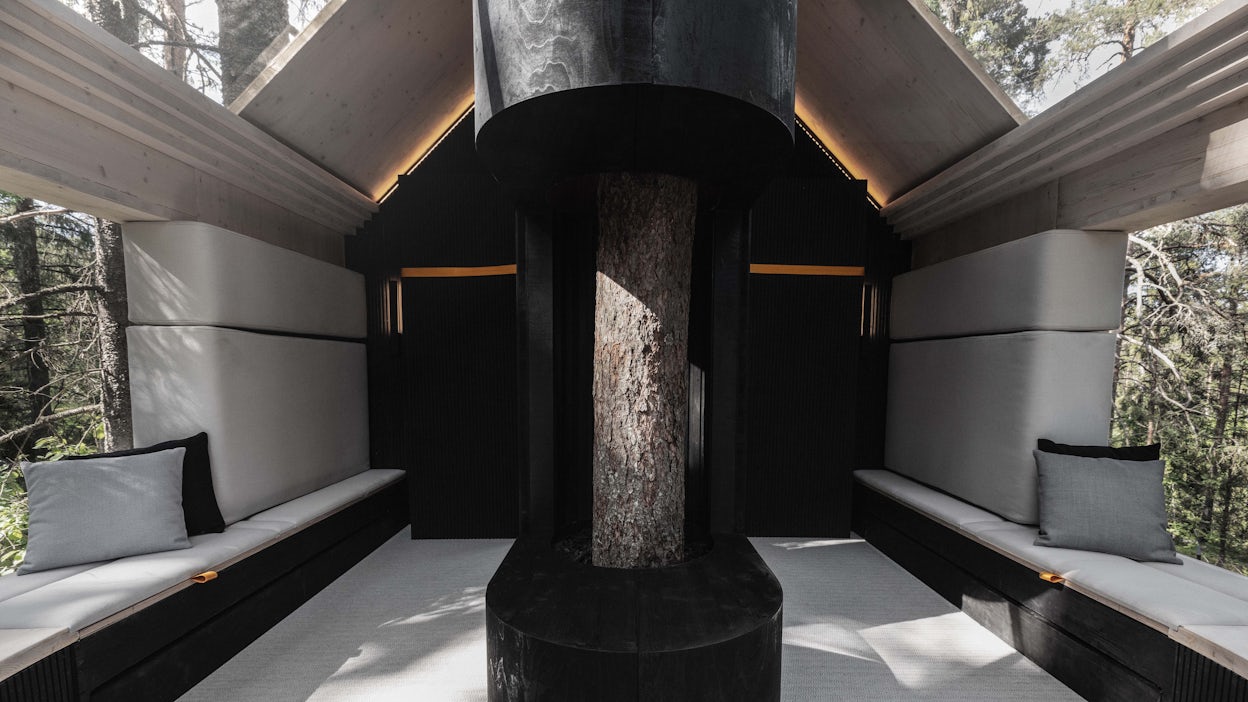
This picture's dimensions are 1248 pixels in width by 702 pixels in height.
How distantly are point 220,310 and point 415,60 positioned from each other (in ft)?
6.49

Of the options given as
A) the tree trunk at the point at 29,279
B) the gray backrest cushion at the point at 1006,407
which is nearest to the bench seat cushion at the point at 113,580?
the gray backrest cushion at the point at 1006,407

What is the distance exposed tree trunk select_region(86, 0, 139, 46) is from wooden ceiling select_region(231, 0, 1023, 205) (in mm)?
2105

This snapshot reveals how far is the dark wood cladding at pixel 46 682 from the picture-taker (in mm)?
1385

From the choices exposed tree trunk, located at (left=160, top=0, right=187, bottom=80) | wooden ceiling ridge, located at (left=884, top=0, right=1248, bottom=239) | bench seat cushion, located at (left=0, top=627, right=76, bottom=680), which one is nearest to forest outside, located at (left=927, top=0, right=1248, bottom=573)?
wooden ceiling ridge, located at (left=884, top=0, right=1248, bottom=239)

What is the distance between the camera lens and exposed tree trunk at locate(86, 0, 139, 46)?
3465 mm

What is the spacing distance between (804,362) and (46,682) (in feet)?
13.1

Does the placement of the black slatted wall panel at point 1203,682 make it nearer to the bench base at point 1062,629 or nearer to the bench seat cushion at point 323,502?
the bench base at point 1062,629

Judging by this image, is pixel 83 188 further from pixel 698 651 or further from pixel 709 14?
pixel 698 651

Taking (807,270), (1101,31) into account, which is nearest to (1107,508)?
(807,270)

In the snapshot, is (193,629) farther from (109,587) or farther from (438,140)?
(438,140)

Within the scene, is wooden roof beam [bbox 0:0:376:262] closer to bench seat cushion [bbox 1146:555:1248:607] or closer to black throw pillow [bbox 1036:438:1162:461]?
black throw pillow [bbox 1036:438:1162:461]

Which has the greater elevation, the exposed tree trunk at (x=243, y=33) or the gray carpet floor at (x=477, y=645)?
the exposed tree trunk at (x=243, y=33)

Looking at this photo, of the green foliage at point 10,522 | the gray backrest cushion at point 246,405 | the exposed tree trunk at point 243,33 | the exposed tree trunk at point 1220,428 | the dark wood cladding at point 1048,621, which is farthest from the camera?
the exposed tree trunk at point 1220,428

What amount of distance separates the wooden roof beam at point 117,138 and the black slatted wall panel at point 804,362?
3.29 meters
